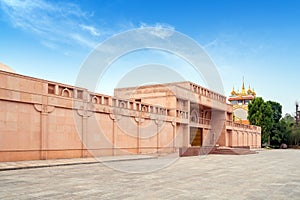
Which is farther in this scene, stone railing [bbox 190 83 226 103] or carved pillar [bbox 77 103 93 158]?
stone railing [bbox 190 83 226 103]

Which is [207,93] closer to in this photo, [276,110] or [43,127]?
[43,127]

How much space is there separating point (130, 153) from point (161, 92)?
889 cm

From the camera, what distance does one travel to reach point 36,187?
831 cm

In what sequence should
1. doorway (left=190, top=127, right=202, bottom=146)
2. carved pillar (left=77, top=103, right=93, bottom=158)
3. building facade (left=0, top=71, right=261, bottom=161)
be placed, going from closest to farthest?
building facade (left=0, top=71, right=261, bottom=161), carved pillar (left=77, top=103, right=93, bottom=158), doorway (left=190, top=127, right=202, bottom=146)

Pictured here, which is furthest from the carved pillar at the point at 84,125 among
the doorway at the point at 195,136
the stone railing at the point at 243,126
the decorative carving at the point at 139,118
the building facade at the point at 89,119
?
the stone railing at the point at 243,126

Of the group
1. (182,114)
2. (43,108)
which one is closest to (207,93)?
(182,114)

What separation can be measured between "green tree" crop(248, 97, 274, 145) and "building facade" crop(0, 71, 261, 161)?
19.5 meters

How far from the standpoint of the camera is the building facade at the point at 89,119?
15.4 metres

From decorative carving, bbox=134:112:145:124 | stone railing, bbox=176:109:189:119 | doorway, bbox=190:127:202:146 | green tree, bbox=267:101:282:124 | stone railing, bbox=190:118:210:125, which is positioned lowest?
doorway, bbox=190:127:202:146

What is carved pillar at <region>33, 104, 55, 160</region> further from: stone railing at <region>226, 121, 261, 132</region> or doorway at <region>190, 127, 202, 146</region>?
stone railing at <region>226, 121, 261, 132</region>

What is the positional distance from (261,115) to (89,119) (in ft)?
127

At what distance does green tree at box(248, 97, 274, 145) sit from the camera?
169 ft

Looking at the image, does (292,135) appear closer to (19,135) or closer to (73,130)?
(73,130)

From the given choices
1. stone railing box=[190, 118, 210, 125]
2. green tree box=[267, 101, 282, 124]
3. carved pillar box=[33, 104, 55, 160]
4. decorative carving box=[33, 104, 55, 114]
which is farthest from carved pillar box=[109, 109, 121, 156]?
green tree box=[267, 101, 282, 124]
